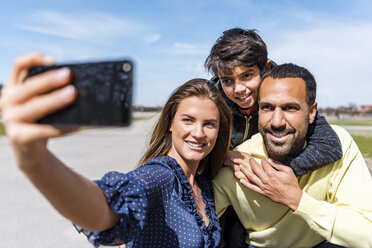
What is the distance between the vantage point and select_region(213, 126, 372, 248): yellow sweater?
199cm

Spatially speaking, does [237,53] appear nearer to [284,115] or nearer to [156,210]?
[284,115]

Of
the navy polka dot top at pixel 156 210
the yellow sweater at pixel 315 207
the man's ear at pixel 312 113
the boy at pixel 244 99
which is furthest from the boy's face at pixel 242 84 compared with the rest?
the navy polka dot top at pixel 156 210

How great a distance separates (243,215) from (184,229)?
0.73 metres

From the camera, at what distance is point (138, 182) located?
150cm

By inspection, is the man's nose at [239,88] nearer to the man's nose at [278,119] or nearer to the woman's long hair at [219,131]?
the woman's long hair at [219,131]

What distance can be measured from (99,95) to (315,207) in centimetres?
155

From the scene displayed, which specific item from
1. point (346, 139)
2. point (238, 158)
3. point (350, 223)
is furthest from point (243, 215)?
point (346, 139)

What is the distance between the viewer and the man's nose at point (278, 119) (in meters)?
2.14

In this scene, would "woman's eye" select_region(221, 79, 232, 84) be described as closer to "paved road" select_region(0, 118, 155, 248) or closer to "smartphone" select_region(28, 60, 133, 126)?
"paved road" select_region(0, 118, 155, 248)

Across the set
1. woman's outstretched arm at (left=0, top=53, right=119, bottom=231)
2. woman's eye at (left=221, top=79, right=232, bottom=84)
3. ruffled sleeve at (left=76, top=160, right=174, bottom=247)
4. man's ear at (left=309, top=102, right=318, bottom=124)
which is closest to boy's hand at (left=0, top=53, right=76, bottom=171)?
woman's outstretched arm at (left=0, top=53, right=119, bottom=231)

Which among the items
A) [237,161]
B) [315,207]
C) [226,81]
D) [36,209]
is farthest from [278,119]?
[36,209]

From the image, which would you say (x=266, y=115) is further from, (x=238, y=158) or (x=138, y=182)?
(x=138, y=182)

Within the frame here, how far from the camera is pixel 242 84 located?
284cm

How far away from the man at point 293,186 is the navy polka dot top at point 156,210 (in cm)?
30
